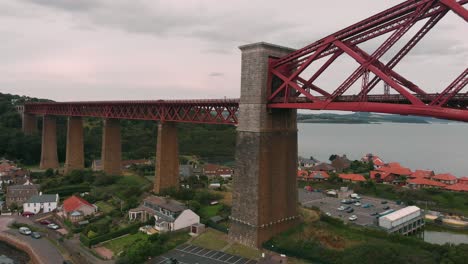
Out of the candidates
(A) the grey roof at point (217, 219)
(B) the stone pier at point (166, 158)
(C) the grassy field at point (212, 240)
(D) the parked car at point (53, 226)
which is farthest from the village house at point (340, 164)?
(D) the parked car at point (53, 226)

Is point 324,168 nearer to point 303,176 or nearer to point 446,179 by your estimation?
point 303,176

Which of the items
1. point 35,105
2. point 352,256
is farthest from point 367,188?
point 35,105

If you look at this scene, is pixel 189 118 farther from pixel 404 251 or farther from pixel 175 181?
pixel 404 251

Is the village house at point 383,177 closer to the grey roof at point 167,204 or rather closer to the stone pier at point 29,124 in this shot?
the grey roof at point 167,204

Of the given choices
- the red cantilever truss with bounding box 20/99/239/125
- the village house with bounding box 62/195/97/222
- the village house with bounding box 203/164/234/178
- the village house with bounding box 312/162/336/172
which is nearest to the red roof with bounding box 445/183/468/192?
the village house with bounding box 312/162/336/172

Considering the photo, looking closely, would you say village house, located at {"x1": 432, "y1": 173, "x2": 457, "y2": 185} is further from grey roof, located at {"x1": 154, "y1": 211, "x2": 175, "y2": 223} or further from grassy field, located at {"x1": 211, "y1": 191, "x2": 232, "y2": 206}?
grey roof, located at {"x1": 154, "y1": 211, "x2": 175, "y2": 223}

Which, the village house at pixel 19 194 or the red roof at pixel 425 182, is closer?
the village house at pixel 19 194
